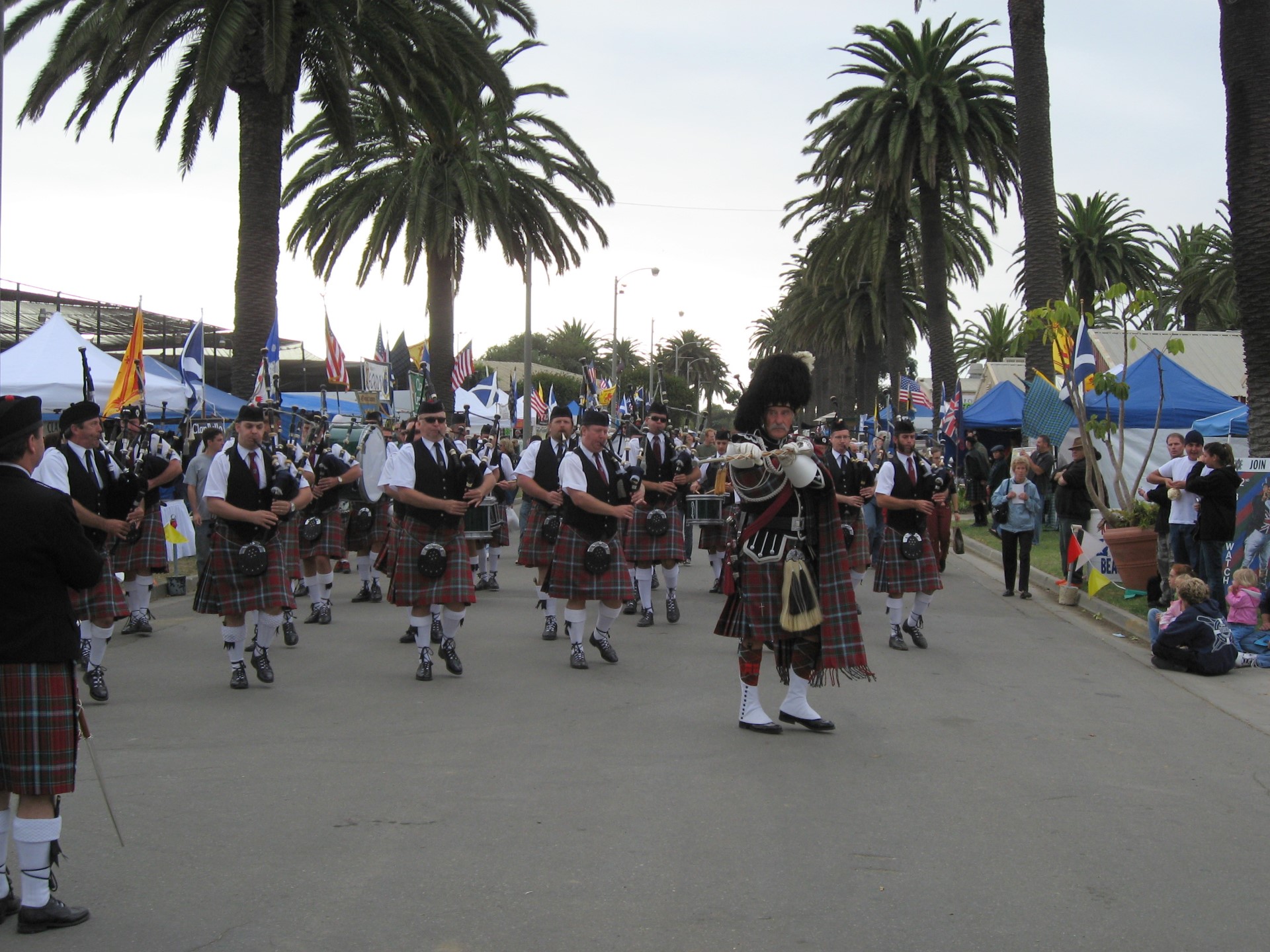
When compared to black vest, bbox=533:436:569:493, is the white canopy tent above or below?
above

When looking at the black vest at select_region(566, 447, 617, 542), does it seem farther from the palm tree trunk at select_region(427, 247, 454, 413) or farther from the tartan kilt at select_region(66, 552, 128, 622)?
the palm tree trunk at select_region(427, 247, 454, 413)

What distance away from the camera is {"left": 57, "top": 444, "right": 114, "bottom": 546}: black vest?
7.63 meters

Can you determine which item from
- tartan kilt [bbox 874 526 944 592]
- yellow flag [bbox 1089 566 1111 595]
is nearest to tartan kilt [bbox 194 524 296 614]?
tartan kilt [bbox 874 526 944 592]

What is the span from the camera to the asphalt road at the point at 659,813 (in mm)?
4039

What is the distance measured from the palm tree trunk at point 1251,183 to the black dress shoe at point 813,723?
7.09 meters

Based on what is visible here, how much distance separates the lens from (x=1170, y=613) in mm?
9539

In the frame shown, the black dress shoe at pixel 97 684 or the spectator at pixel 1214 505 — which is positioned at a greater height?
the spectator at pixel 1214 505

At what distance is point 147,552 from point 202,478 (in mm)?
2924

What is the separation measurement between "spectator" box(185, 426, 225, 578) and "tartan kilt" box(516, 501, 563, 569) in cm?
297

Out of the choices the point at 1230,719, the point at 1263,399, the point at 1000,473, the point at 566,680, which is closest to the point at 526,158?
the point at 1000,473

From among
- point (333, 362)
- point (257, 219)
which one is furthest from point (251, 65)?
point (333, 362)

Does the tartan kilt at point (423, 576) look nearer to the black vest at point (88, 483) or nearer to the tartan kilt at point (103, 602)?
the tartan kilt at point (103, 602)

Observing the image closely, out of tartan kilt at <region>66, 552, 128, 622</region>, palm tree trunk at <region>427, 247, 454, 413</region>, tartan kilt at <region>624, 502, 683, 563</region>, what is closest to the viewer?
tartan kilt at <region>66, 552, 128, 622</region>

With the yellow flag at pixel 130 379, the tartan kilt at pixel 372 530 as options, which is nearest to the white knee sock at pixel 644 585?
the tartan kilt at pixel 372 530
